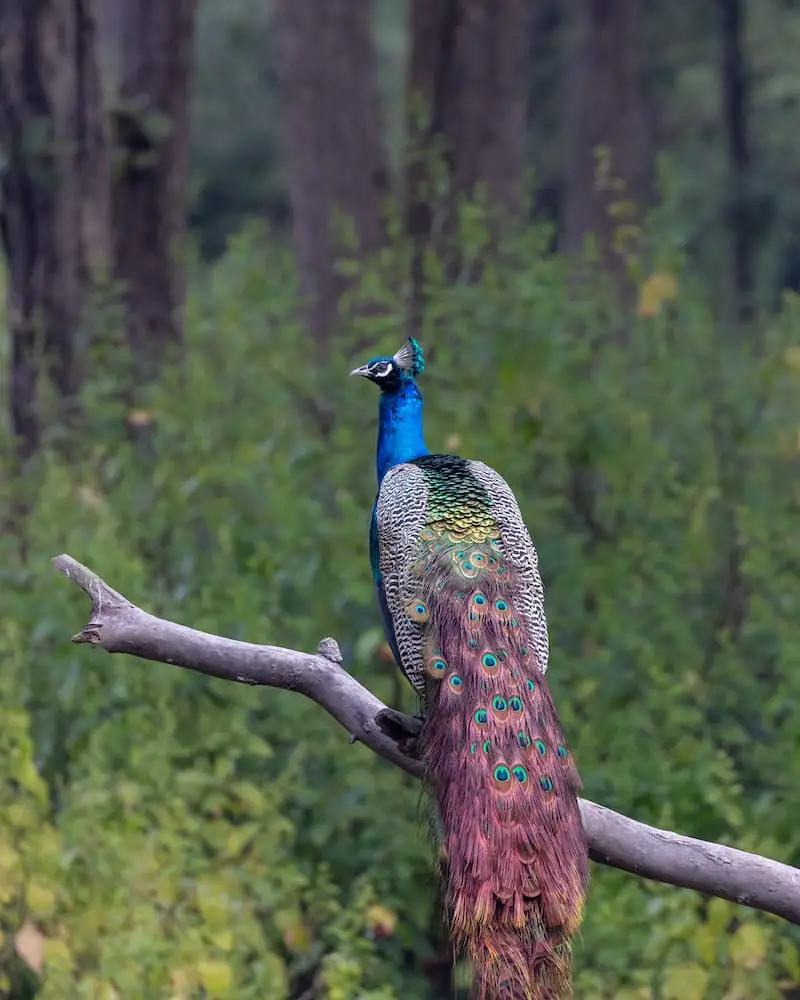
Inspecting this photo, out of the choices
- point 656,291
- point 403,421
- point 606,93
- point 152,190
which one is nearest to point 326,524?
point 403,421

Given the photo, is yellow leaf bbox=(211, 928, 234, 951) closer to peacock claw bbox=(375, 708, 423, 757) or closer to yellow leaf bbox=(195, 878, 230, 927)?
yellow leaf bbox=(195, 878, 230, 927)

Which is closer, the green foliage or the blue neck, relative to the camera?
the green foliage

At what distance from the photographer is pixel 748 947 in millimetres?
5109

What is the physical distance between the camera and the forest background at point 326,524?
525 cm

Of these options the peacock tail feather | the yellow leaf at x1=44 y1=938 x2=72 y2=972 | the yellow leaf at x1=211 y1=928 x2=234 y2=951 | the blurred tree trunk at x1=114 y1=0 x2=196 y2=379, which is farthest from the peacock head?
the blurred tree trunk at x1=114 y1=0 x2=196 y2=379

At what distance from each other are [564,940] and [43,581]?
112 inches

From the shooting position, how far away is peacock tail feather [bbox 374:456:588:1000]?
3701 mm

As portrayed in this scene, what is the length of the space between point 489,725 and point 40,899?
5.89ft

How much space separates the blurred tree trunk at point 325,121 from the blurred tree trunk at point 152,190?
202 centimetres

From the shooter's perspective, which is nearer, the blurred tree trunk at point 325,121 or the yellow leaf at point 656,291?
the yellow leaf at point 656,291

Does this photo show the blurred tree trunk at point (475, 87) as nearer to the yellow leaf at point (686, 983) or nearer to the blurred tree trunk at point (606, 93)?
the blurred tree trunk at point (606, 93)

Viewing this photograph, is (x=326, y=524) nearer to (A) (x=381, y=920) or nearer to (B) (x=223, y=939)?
(A) (x=381, y=920)

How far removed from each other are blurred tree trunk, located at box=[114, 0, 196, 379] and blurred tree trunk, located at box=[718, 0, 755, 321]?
1067 cm

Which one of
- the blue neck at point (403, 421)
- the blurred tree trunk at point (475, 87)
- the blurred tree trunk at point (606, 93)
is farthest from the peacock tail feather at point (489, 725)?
the blurred tree trunk at point (606, 93)
